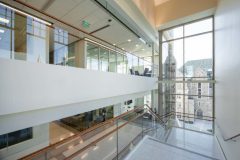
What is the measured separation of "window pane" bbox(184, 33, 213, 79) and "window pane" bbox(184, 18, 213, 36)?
0.94ft

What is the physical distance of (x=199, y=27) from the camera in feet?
21.2

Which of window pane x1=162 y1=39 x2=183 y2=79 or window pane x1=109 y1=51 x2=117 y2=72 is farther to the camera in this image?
window pane x1=162 y1=39 x2=183 y2=79

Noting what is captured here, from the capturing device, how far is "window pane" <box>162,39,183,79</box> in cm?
693

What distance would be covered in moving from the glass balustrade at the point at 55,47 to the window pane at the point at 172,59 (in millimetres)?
1984

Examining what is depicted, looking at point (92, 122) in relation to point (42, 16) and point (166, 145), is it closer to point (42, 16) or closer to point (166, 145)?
point (166, 145)

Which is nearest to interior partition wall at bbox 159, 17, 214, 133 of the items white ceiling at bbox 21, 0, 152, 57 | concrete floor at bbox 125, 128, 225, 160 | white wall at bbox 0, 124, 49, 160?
concrete floor at bbox 125, 128, 225, 160

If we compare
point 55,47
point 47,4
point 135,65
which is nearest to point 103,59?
point 55,47

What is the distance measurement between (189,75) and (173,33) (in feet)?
8.83

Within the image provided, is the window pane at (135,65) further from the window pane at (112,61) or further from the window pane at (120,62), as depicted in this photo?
the window pane at (112,61)

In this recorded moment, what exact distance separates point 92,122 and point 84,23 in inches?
243

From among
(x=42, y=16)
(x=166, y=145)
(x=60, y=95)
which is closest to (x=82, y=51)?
(x=42, y=16)

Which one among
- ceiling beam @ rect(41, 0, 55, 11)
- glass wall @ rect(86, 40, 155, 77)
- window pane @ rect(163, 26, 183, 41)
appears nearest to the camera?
glass wall @ rect(86, 40, 155, 77)

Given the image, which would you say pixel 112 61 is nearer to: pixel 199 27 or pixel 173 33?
pixel 173 33

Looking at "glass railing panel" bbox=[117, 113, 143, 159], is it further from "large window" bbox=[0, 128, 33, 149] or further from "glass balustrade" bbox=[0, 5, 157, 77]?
"large window" bbox=[0, 128, 33, 149]
